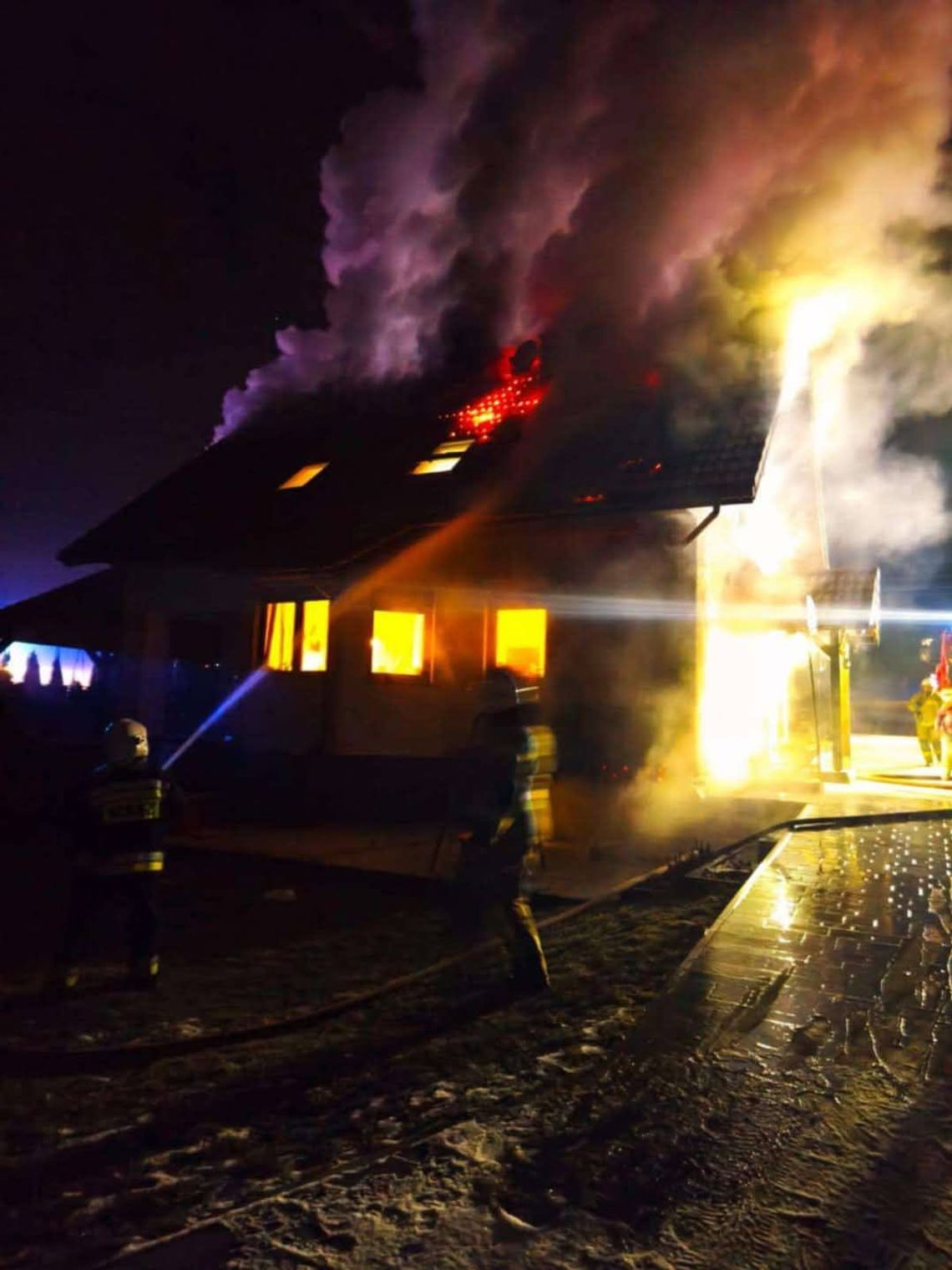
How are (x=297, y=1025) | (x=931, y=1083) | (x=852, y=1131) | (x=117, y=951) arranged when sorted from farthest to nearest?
(x=117, y=951)
(x=297, y=1025)
(x=931, y=1083)
(x=852, y=1131)

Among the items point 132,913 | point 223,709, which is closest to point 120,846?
point 132,913

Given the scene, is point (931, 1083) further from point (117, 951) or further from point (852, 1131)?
point (117, 951)

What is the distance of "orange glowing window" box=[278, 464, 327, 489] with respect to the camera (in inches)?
543

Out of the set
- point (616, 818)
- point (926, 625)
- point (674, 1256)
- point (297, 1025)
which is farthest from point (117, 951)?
point (926, 625)

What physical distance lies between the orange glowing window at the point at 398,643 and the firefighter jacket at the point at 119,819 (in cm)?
607

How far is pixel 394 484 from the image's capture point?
1239 cm

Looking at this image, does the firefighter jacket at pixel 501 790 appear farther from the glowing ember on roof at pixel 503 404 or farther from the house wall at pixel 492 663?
the glowing ember on roof at pixel 503 404

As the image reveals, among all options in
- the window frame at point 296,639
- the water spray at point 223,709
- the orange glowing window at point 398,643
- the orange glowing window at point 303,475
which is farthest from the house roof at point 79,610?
the orange glowing window at point 398,643

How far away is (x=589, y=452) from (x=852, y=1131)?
9.52 meters

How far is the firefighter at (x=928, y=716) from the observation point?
14875mm

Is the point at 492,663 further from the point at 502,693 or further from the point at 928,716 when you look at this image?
the point at 928,716

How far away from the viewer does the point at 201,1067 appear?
3.71 meters

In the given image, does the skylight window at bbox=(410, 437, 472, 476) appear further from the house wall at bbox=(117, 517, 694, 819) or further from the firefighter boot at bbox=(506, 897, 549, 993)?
the firefighter boot at bbox=(506, 897, 549, 993)

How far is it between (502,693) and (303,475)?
10.3m
